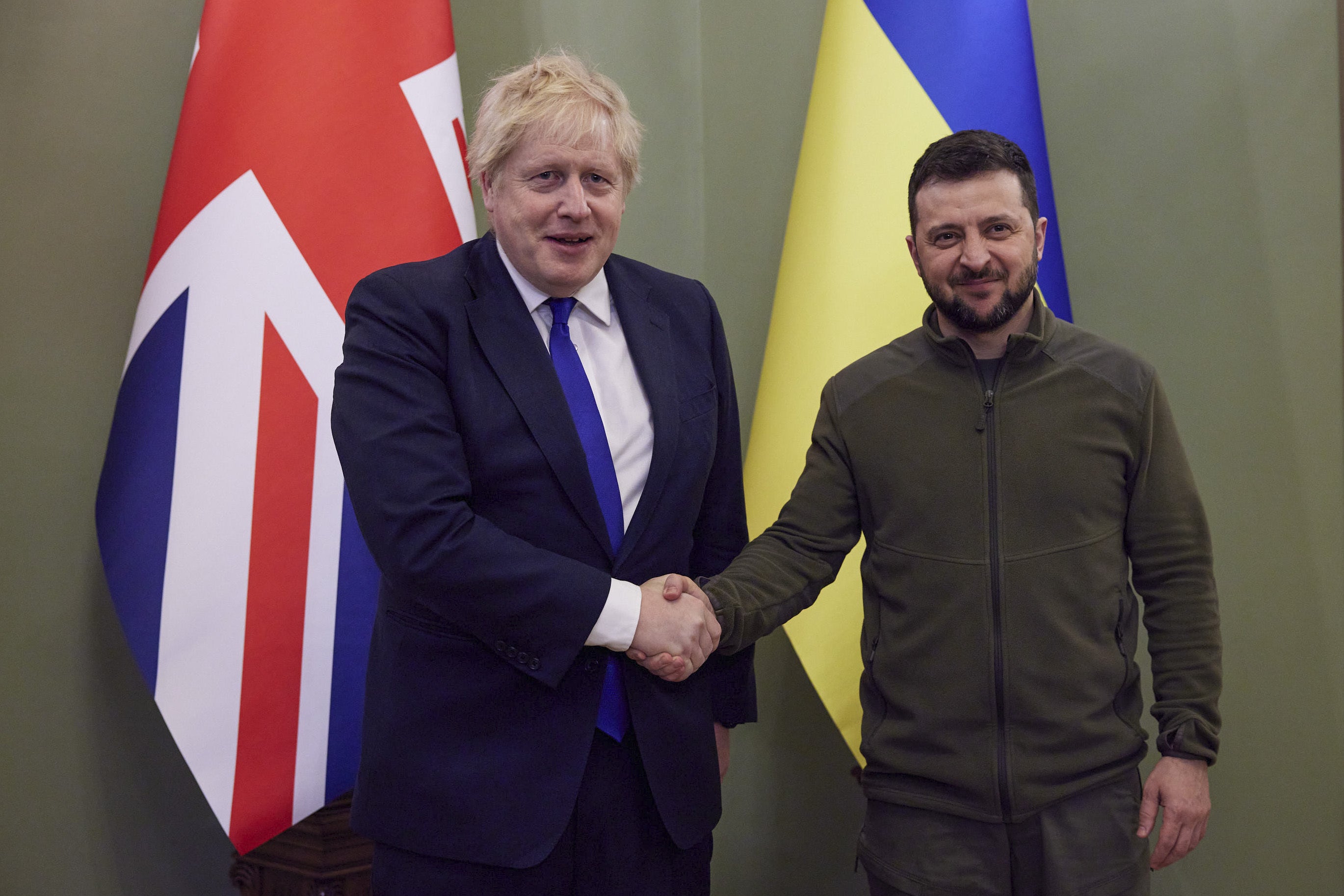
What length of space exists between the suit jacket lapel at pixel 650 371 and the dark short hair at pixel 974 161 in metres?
→ 0.41

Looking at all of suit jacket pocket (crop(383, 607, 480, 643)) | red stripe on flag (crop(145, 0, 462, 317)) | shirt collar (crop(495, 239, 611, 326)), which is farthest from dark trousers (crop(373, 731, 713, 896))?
red stripe on flag (crop(145, 0, 462, 317))

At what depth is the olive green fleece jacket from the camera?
4.20ft

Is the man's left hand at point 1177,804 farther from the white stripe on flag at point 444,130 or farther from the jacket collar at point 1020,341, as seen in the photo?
the white stripe on flag at point 444,130

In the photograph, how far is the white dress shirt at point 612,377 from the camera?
1.27 m

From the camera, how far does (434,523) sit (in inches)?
44.8

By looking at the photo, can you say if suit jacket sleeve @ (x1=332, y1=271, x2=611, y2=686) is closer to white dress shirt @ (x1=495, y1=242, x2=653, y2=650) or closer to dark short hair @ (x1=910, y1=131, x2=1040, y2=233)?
white dress shirt @ (x1=495, y1=242, x2=653, y2=650)

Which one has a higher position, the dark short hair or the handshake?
the dark short hair

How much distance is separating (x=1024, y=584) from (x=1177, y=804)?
35 centimetres

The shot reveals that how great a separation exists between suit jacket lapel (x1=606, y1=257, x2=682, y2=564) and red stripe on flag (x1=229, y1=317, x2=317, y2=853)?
548 millimetres

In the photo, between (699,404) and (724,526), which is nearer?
(699,404)

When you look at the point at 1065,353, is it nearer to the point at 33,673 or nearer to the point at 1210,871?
the point at 1210,871

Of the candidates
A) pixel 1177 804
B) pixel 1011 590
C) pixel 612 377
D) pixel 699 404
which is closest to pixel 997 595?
pixel 1011 590

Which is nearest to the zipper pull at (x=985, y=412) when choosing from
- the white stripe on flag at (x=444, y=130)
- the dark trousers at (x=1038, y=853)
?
the dark trousers at (x=1038, y=853)

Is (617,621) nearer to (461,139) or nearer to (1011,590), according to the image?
(1011,590)
